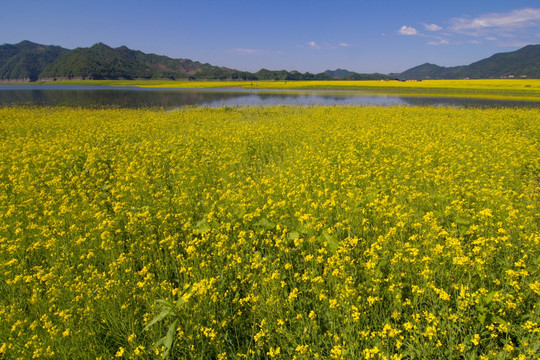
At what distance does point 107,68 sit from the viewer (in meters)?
149

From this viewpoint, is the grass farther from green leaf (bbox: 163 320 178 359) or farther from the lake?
green leaf (bbox: 163 320 178 359)

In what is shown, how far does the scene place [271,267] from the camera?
3.43 m

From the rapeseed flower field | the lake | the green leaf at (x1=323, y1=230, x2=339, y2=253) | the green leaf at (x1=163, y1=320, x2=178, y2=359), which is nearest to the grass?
the lake

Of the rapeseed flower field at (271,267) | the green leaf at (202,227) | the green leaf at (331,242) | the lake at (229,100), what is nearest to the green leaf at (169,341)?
the rapeseed flower field at (271,267)

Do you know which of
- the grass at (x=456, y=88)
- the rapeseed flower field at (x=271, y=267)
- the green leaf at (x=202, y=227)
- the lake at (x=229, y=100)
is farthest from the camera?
the grass at (x=456, y=88)

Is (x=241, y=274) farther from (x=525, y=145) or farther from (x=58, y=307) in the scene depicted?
(x=525, y=145)

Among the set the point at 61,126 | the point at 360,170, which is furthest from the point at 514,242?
the point at 61,126

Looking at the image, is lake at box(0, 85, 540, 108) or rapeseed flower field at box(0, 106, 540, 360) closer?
rapeseed flower field at box(0, 106, 540, 360)

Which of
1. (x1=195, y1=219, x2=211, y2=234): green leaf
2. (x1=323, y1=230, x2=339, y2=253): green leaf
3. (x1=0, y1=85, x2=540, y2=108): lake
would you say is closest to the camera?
(x1=323, y1=230, x2=339, y2=253): green leaf

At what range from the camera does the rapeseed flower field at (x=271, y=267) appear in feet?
8.64

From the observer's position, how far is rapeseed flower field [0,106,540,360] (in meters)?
2.63

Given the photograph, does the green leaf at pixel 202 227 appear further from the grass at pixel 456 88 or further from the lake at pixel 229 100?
the grass at pixel 456 88

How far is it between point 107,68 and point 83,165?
172 m

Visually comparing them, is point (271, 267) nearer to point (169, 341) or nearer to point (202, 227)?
point (202, 227)
